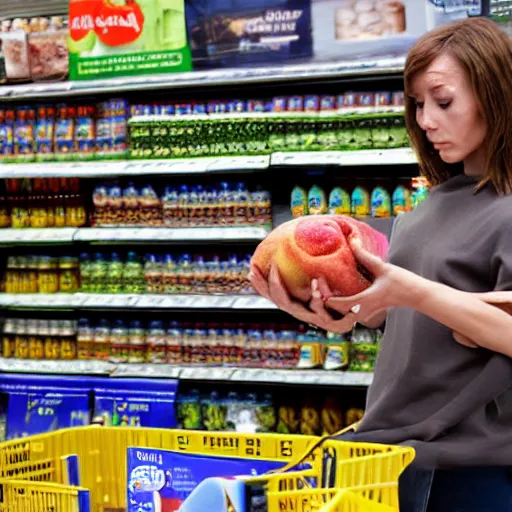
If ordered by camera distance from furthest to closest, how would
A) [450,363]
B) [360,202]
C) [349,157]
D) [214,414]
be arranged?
[214,414]
[360,202]
[349,157]
[450,363]

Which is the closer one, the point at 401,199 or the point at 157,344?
the point at 401,199

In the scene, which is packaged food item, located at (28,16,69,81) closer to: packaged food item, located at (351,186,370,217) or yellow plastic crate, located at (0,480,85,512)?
packaged food item, located at (351,186,370,217)

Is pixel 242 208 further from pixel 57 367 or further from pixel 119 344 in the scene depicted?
pixel 57 367

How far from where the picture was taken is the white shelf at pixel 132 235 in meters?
3.53

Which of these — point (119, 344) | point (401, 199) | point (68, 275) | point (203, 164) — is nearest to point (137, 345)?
point (119, 344)

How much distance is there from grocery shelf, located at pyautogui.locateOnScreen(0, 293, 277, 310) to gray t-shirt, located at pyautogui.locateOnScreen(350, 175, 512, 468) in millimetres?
2302

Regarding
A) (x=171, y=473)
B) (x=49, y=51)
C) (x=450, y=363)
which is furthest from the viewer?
(x=49, y=51)

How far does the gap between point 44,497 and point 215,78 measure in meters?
2.58

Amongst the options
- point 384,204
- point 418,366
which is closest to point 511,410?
point 418,366

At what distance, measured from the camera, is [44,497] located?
1179mm

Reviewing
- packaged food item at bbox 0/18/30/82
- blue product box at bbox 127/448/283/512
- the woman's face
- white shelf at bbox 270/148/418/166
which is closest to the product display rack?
white shelf at bbox 270/148/418/166

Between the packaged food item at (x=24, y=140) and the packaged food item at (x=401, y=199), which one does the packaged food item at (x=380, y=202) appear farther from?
the packaged food item at (x=24, y=140)

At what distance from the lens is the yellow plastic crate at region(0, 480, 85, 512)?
117 centimetres

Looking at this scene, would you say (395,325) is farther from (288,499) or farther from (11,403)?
(11,403)
